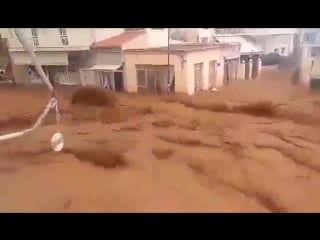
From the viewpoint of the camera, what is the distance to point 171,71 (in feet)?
3.73

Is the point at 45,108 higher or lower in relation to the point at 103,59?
lower

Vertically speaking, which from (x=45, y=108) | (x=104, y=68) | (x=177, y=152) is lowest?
(x=177, y=152)

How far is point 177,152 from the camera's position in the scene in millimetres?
1160

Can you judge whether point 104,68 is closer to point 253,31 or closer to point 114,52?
point 114,52

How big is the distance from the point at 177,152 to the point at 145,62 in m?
0.25

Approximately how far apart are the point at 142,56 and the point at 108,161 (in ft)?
0.97

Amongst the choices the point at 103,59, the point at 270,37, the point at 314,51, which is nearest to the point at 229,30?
the point at 270,37

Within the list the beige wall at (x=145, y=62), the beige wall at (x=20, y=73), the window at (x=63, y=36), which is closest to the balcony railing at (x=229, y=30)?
the beige wall at (x=145, y=62)

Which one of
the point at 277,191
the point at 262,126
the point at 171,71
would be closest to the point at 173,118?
the point at 171,71

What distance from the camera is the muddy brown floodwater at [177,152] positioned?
113 centimetres

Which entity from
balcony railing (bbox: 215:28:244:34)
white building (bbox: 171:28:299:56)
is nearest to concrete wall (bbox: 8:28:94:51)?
white building (bbox: 171:28:299:56)
